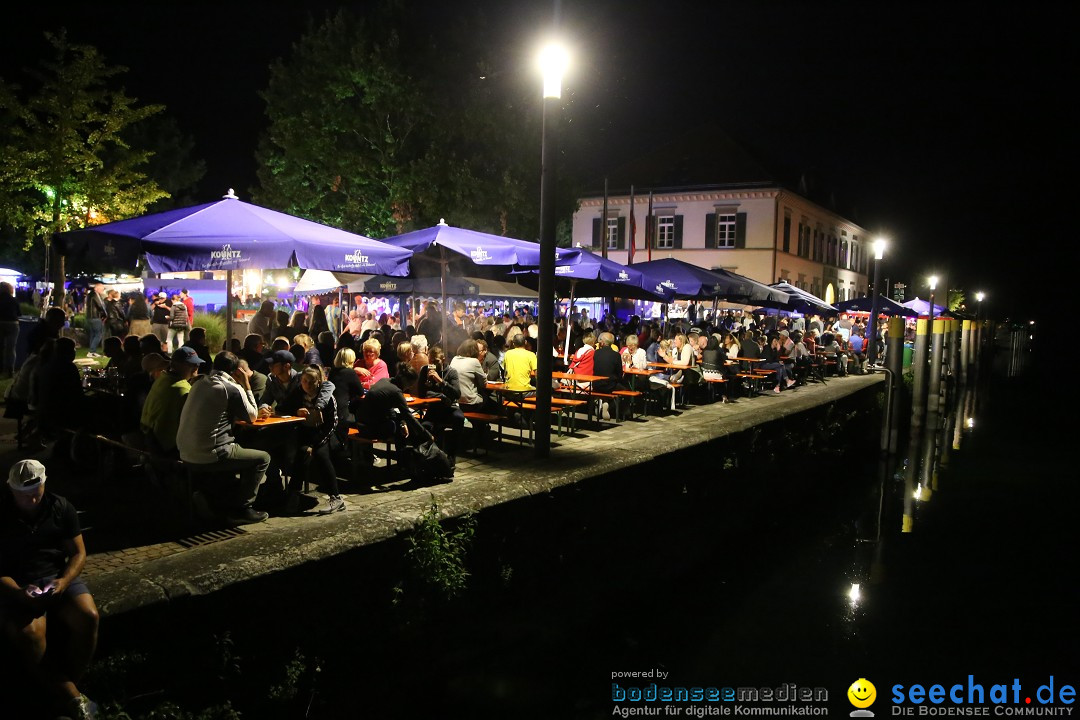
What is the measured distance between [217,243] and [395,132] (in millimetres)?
19790

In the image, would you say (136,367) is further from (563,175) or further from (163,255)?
(563,175)

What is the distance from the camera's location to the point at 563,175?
2762cm

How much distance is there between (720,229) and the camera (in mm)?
40750

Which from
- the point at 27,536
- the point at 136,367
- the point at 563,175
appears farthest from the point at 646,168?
the point at 27,536

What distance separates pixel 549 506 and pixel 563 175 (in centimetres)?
2289

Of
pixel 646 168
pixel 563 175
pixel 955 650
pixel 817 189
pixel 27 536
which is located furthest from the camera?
pixel 817 189

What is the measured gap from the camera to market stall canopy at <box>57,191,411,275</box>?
20.3ft

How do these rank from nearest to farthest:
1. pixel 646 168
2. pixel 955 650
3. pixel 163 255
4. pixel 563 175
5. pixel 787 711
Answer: pixel 787 711, pixel 163 255, pixel 955 650, pixel 563 175, pixel 646 168

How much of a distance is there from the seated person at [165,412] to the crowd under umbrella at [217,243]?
104cm

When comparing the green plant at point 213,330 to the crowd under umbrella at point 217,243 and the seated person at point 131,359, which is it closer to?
the seated person at point 131,359

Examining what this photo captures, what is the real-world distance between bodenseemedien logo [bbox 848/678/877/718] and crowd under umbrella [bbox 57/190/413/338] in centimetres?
564

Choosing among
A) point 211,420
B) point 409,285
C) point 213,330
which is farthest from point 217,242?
point 213,330

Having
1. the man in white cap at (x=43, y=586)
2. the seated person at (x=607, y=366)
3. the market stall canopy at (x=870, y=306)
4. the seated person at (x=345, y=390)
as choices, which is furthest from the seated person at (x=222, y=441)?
the market stall canopy at (x=870, y=306)

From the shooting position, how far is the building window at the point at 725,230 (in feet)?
133
